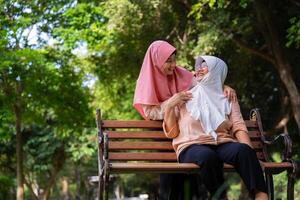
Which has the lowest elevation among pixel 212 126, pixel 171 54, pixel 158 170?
pixel 158 170

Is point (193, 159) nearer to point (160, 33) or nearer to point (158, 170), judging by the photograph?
point (158, 170)

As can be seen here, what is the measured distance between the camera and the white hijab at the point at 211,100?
4.97 metres

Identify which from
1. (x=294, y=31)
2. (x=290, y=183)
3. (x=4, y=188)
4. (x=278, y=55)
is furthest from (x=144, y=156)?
(x=4, y=188)

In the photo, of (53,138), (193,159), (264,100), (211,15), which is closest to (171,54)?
(193,159)

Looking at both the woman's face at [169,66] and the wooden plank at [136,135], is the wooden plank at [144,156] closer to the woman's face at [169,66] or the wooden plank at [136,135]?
the wooden plank at [136,135]

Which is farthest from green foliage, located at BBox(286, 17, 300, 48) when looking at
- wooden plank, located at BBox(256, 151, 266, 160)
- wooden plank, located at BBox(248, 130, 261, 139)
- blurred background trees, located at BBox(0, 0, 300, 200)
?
wooden plank, located at BBox(256, 151, 266, 160)

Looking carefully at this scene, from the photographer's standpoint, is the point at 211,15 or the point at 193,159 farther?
the point at 211,15

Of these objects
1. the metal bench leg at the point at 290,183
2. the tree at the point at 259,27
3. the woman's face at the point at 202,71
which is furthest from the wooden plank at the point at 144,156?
the tree at the point at 259,27

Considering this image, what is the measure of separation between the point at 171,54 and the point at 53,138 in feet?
71.1

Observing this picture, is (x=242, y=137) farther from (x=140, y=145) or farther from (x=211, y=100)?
(x=140, y=145)

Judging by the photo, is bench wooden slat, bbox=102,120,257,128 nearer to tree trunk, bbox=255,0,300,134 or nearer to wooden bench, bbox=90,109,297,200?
wooden bench, bbox=90,109,297,200

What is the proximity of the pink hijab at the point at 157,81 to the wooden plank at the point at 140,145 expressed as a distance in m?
0.32

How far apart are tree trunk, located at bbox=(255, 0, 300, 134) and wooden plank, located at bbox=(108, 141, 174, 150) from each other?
829 cm

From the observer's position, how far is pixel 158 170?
455cm
